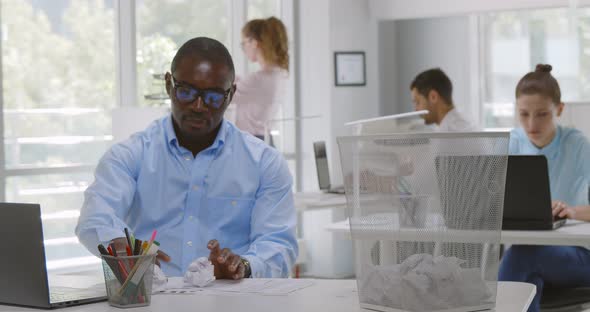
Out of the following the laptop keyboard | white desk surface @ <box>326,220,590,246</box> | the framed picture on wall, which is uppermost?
the framed picture on wall

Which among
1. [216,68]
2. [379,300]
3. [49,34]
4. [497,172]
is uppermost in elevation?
[49,34]

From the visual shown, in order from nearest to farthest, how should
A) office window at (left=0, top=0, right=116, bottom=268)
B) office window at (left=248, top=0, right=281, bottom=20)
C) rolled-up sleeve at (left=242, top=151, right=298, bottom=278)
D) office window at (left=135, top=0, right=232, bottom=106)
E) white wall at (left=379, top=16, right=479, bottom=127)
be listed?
rolled-up sleeve at (left=242, top=151, right=298, bottom=278)
office window at (left=0, top=0, right=116, bottom=268)
office window at (left=135, top=0, right=232, bottom=106)
office window at (left=248, top=0, right=281, bottom=20)
white wall at (left=379, top=16, right=479, bottom=127)

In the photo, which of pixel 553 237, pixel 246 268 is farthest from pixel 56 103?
pixel 246 268

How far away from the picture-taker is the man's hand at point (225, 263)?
6.82ft

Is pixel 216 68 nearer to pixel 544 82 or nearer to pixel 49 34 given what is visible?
pixel 544 82

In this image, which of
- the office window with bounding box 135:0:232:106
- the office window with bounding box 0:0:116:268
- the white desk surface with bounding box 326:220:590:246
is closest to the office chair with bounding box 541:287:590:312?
the white desk surface with bounding box 326:220:590:246

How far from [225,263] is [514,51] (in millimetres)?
6581

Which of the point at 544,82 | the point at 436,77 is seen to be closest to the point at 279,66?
the point at 436,77

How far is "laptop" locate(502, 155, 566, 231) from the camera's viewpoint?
3064 mm

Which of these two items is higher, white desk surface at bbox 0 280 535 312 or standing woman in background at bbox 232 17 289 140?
standing woman in background at bbox 232 17 289 140

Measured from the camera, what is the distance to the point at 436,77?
5.52 m

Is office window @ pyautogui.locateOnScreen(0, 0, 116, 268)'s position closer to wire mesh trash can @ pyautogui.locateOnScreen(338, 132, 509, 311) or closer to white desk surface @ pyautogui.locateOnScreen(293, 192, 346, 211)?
white desk surface @ pyautogui.locateOnScreen(293, 192, 346, 211)

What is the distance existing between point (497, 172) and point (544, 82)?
2.04 meters

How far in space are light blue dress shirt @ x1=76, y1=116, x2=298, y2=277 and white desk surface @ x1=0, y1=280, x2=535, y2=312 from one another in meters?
0.38
